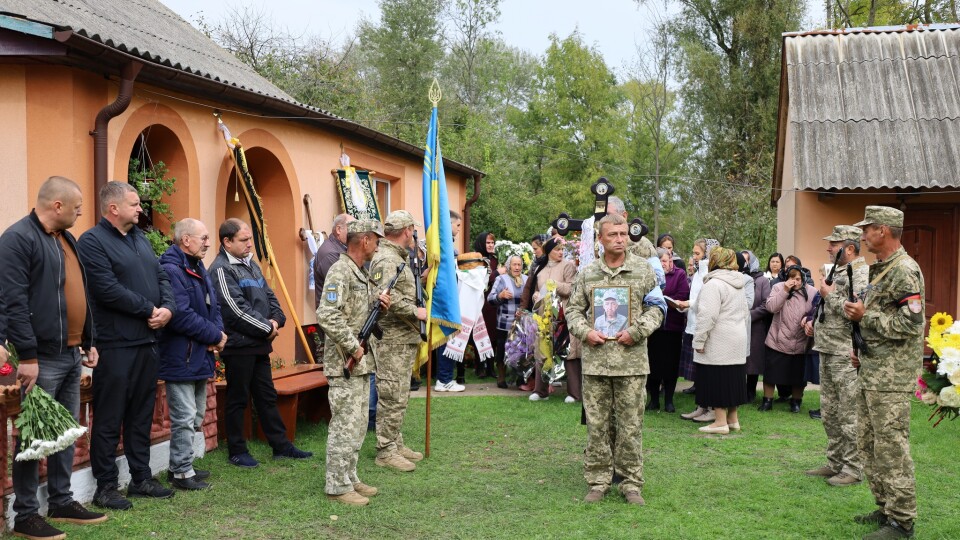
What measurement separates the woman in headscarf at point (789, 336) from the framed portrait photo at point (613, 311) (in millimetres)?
4159

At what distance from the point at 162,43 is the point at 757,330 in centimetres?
821

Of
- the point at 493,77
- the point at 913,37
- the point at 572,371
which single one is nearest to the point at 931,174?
the point at 913,37

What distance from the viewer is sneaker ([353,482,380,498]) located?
591 centimetres

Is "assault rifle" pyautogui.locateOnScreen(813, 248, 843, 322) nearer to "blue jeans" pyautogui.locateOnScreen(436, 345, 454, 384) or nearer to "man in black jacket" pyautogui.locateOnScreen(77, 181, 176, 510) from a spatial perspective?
"man in black jacket" pyautogui.locateOnScreen(77, 181, 176, 510)

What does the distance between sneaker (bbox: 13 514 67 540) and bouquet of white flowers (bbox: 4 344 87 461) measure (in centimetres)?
48

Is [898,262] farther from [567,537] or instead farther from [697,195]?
[697,195]

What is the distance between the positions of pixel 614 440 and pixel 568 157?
94.7 ft

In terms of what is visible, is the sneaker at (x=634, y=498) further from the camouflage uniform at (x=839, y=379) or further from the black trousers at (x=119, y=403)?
the black trousers at (x=119, y=403)

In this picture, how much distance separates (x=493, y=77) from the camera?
3678 centimetres

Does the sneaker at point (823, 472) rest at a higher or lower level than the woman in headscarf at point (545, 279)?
lower

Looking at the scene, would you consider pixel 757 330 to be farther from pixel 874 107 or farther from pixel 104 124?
pixel 104 124

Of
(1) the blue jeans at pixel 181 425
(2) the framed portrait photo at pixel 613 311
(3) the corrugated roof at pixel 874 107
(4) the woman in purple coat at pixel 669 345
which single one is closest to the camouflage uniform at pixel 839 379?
(2) the framed portrait photo at pixel 613 311

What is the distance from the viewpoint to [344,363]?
5.65m

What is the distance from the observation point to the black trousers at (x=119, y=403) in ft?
17.6
